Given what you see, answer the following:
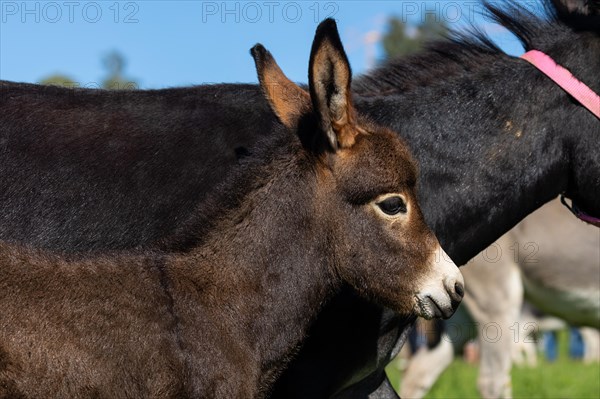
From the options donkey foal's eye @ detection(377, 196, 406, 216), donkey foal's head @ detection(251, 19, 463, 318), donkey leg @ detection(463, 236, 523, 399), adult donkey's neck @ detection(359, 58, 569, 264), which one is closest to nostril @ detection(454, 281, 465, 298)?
donkey foal's head @ detection(251, 19, 463, 318)

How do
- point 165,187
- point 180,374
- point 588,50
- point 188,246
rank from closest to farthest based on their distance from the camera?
point 180,374
point 188,246
point 165,187
point 588,50

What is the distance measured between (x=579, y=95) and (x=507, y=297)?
497 cm

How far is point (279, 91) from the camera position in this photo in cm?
454

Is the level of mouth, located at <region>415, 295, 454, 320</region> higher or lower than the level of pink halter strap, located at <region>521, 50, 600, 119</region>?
lower

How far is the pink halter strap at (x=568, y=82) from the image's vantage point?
500 cm

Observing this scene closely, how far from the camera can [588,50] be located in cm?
514

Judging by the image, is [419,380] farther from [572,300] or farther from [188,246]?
[188,246]

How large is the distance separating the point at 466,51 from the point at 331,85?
48.4 inches

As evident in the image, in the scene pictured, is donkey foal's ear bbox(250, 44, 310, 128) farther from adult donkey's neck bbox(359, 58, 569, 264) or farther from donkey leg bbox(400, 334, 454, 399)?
donkey leg bbox(400, 334, 454, 399)

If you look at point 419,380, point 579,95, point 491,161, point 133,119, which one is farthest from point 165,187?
point 419,380

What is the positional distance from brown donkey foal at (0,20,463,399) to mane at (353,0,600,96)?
75cm

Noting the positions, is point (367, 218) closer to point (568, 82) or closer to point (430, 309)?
point (430, 309)

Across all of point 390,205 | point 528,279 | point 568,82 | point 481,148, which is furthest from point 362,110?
point 528,279

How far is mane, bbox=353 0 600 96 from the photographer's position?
5.25 meters
